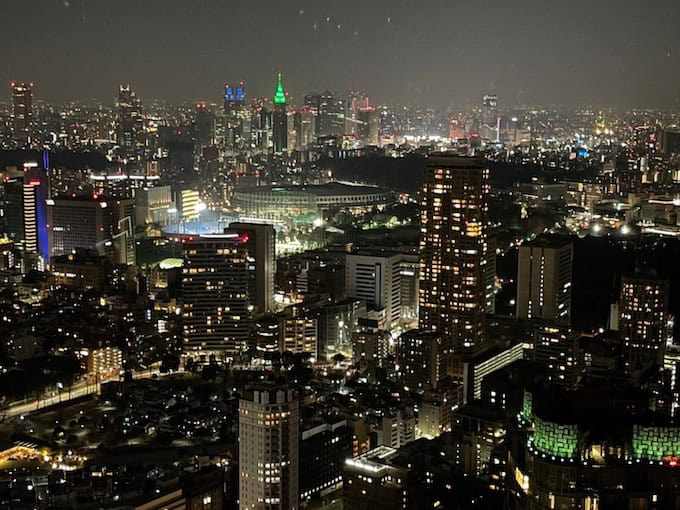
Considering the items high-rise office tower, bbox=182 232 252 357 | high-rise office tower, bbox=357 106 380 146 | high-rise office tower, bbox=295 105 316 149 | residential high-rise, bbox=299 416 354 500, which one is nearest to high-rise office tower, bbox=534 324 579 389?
residential high-rise, bbox=299 416 354 500

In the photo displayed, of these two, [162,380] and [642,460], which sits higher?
[642,460]

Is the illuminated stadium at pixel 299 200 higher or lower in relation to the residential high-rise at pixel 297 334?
higher

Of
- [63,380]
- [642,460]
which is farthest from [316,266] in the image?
[642,460]

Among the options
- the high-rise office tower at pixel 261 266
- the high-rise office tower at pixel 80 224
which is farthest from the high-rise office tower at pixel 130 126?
the high-rise office tower at pixel 261 266

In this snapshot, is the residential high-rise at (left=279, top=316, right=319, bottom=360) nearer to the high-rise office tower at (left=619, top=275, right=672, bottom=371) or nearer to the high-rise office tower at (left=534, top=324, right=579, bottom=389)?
the high-rise office tower at (left=534, top=324, right=579, bottom=389)

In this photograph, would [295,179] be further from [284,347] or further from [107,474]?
[107,474]

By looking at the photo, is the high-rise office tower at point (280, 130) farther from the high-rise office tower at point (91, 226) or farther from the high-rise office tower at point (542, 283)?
the high-rise office tower at point (542, 283)
